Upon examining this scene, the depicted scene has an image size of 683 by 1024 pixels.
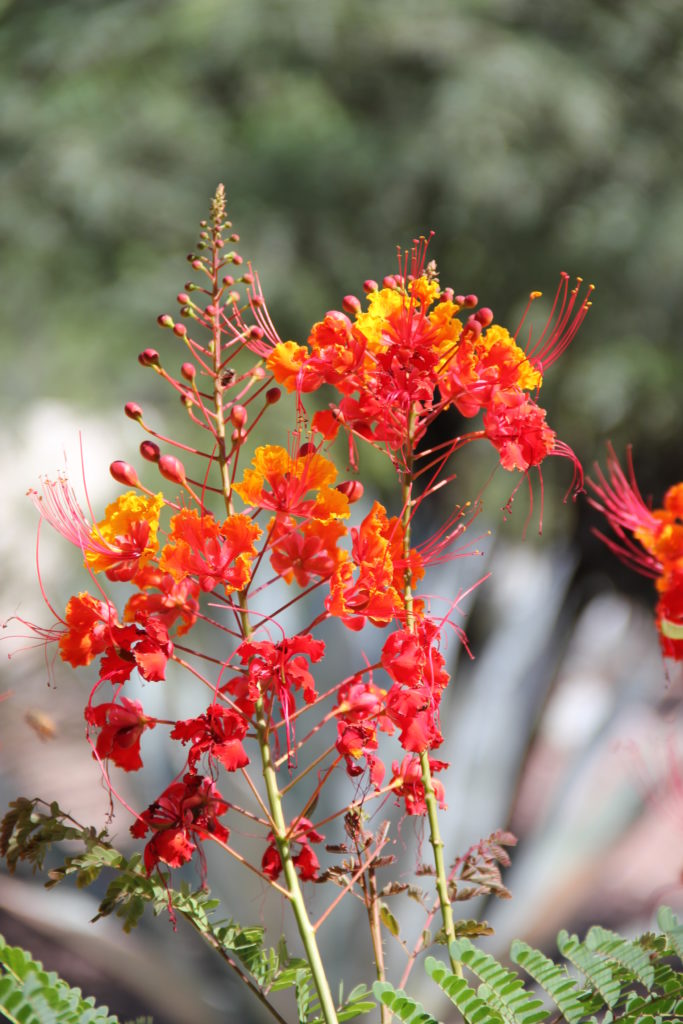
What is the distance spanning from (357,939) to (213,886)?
1.10 ft

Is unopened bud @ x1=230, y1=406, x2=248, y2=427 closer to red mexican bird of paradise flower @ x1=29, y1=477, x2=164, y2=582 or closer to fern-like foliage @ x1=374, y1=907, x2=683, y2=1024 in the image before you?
red mexican bird of paradise flower @ x1=29, y1=477, x2=164, y2=582

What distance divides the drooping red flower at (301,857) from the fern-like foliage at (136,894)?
0.25 feet

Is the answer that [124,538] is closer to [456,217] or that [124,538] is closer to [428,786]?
[428,786]

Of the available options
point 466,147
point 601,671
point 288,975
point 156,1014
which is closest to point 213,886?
point 156,1014

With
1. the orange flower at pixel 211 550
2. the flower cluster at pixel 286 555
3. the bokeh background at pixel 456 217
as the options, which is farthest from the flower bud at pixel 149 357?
the bokeh background at pixel 456 217

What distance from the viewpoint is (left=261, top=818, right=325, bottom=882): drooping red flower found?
67 centimetres

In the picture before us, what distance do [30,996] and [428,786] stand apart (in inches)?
11.7

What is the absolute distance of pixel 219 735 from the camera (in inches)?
25.8

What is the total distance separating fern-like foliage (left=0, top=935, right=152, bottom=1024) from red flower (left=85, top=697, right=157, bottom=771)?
0.13 m

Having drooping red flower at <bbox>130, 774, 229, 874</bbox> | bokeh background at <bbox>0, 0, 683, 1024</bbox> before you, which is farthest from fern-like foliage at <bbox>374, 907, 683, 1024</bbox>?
bokeh background at <bbox>0, 0, 683, 1024</bbox>

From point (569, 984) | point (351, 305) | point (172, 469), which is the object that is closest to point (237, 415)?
point (172, 469)

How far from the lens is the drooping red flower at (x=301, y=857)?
67 centimetres

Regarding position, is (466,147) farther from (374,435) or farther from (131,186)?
(374,435)

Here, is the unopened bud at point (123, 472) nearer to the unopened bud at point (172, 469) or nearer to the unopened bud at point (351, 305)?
the unopened bud at point (172, 469)
